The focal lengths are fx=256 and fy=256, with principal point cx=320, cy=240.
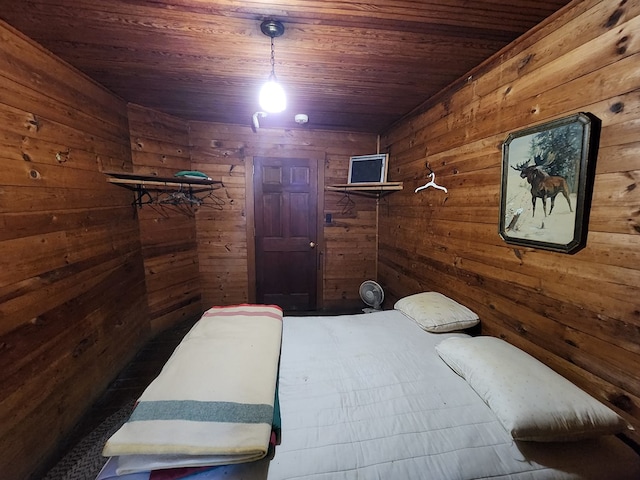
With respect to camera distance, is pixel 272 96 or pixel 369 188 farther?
pixel 369 188

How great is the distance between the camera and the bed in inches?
35.8

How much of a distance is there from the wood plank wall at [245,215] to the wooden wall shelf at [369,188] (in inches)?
4.4

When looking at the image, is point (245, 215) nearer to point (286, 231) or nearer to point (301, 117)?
point (286, 231)

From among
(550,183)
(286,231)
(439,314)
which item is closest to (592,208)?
(550,183)

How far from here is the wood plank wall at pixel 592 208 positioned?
1.06m

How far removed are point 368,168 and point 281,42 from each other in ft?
6.41

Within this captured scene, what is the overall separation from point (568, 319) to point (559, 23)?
151cm

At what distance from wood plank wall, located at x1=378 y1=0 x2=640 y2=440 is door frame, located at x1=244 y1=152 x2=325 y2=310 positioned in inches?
61.5

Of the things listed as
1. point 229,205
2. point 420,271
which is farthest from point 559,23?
point 229,205

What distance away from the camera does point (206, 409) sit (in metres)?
1.04

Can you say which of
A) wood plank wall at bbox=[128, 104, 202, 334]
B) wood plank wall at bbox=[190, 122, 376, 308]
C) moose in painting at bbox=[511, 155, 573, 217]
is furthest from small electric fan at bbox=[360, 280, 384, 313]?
wood plank wall at bbox=[128, 104, 202, 334]

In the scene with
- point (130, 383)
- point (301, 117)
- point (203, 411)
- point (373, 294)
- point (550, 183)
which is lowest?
point (130, 383)

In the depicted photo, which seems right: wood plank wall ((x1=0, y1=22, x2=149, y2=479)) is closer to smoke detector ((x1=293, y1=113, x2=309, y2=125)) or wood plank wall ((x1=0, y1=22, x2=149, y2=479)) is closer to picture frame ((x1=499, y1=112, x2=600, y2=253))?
smoke detector ((x1=293, y1=113, x2=309, y2=125))

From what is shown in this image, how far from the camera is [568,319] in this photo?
1302mm
